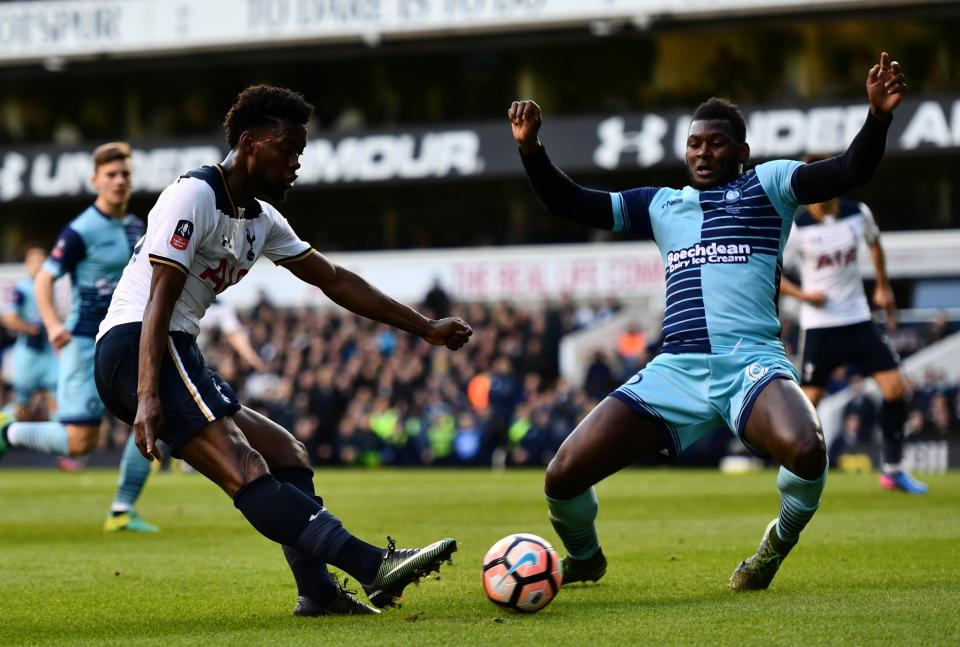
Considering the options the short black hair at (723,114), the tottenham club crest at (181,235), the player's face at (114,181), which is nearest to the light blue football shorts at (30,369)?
the player's face at (114,181)

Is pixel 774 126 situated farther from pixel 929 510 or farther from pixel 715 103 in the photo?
pixel 715 103

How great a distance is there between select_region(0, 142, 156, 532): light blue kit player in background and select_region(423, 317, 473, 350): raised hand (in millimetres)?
4501

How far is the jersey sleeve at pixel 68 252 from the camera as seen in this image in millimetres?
10547

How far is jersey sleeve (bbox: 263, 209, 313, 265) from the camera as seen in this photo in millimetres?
6457

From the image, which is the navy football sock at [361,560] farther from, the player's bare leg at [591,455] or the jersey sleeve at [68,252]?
the jersey sleeve at [68,252]

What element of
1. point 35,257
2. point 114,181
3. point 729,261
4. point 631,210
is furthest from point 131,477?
point 35,257

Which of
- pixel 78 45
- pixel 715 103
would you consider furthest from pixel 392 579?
pixel 78 45

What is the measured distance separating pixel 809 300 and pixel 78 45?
25.7m

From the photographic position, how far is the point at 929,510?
11.1 metres

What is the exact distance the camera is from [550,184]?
269 inches

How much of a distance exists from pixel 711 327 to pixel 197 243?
235 cm

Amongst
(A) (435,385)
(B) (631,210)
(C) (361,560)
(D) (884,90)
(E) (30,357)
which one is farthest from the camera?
(A) (435,385)

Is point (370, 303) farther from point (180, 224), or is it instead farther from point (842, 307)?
point (842, 307)

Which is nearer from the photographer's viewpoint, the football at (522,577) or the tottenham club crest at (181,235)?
the tottenham club crest at (181,235)
